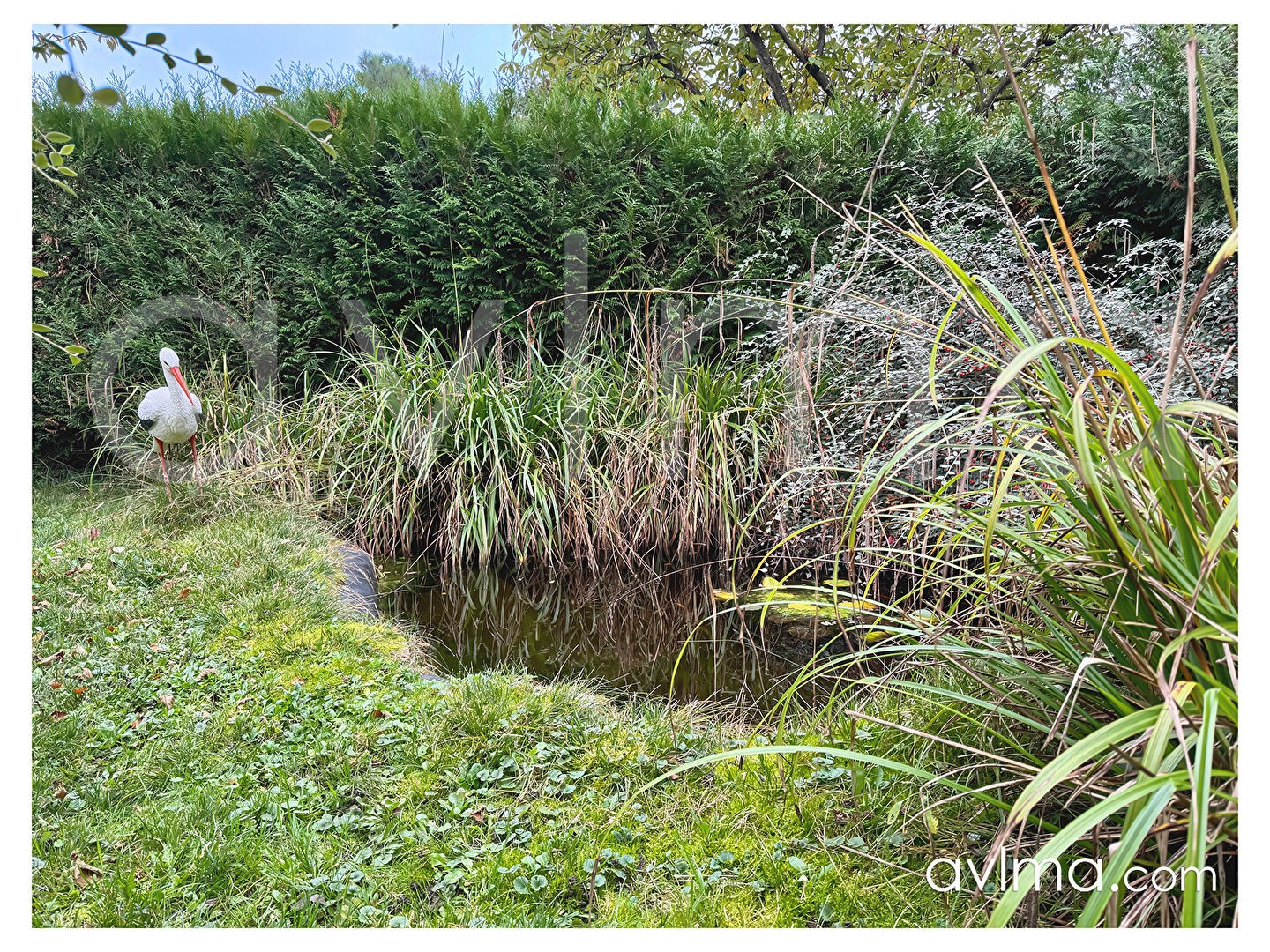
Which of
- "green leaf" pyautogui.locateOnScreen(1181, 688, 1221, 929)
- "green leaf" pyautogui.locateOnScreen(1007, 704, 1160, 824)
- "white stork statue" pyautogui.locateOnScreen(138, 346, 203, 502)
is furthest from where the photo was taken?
"white stork statue" pyautogui.locateOnScreen(138, 346, 203, 502)

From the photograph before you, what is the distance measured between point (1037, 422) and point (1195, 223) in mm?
3503

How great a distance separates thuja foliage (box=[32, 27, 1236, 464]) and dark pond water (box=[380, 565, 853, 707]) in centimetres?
189

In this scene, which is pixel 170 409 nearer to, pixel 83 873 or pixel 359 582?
pixel 359 582

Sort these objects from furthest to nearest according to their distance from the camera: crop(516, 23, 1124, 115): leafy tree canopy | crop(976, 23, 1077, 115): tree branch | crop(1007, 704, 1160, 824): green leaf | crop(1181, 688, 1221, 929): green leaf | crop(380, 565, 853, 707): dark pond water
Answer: crop(516, 23, 1124, 115): leafy tree canopy, crop(976, 23, 1077, 115): tree branch, crop(380, 565, 853, 707): dark pond water, crop(1007, 704, 1160, 824): green leaf, crop(1181, 688, 1221, 929): green leaf

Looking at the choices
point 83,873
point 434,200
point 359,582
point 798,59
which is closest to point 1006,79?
point 798,59

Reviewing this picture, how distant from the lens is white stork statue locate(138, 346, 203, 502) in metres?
3.93

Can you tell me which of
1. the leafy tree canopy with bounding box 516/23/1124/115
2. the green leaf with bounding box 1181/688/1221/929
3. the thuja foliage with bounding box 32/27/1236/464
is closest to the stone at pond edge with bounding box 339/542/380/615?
the thuja foliage with bounding box 32/27/1236/464

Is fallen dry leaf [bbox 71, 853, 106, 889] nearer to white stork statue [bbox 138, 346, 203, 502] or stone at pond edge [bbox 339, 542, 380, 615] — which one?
stone at pond edge [bbox 339, 542, 380, 615]

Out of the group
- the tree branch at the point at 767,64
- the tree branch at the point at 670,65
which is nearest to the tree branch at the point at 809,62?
the tree branch at the point at 767,64

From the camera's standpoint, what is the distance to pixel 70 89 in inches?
43.3

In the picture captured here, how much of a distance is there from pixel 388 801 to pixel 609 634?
151 cm

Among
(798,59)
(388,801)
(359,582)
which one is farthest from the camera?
(798,59)

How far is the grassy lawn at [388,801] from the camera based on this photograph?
1470 millimetres
